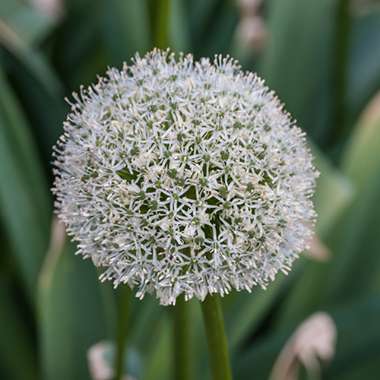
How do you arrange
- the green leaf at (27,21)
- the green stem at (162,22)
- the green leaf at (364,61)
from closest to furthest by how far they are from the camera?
the green stem at (162,22) → the green leaf at (27,21) → the green leaf at (364,61)

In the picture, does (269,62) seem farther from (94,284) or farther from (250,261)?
(250,261)

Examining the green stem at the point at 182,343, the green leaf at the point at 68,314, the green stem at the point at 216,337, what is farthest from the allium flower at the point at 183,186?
the green leaf at the point at 68,314

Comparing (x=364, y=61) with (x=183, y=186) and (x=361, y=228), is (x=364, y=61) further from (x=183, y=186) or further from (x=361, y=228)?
(x=183, y=186)

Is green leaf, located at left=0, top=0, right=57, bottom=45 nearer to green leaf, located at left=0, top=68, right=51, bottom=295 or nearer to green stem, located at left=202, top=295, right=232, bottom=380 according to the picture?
green leaf, located at left=0, top=68, right=51, bottom=295

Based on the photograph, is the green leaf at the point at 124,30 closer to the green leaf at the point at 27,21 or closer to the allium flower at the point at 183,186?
the green leaf at the point at 27,21

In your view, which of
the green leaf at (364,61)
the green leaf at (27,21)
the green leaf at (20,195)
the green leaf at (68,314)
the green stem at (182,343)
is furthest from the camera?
the green leaf at (364,61)

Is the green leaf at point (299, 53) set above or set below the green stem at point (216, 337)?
above
